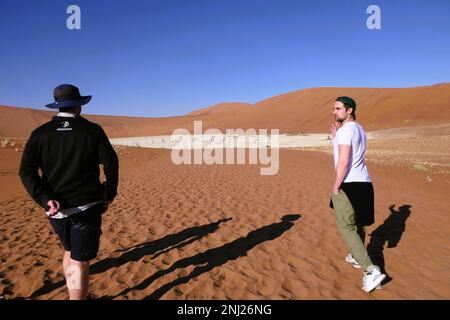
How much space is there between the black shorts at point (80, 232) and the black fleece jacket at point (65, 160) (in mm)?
121

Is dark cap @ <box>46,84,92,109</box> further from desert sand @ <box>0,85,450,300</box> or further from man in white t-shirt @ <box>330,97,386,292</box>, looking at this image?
man in white t-shirt @ <box>330,97,386,292</box>

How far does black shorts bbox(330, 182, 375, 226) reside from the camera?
370 centimetres

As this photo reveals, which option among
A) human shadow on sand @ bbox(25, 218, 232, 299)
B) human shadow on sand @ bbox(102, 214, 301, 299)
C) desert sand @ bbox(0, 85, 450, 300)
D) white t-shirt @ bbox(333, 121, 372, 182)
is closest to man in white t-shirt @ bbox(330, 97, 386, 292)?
white t-shirt @ bbox(333, 121, 372, 182)

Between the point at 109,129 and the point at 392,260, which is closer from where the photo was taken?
the point at 392,260

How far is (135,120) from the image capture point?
13762cm

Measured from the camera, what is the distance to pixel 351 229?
378 cm

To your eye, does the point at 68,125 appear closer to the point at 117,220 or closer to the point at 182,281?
the point at 182,281

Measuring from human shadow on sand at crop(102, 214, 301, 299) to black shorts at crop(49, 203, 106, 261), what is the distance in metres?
1.37

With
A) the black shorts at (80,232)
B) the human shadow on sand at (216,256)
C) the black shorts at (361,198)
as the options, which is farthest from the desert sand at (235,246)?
the black shorts at (80,232)

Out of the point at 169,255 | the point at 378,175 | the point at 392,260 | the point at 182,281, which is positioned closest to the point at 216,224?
the point at 169,255

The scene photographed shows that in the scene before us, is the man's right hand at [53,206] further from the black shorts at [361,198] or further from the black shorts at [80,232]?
the black shorts at [361,198]

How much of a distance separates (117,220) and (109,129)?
7598 cm

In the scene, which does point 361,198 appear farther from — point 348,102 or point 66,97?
point 66,97

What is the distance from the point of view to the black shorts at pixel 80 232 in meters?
2.75
